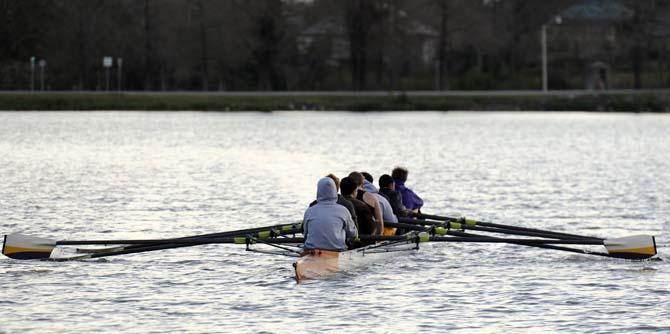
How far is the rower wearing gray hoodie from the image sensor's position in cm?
2277

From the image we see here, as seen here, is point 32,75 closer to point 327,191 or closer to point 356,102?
point 356,102

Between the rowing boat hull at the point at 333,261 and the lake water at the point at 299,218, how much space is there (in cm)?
27

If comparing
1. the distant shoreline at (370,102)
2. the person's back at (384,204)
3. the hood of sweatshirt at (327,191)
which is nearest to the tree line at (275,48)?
the distant shoreline at (370,102)

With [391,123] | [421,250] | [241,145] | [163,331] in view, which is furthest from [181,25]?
[163,331]

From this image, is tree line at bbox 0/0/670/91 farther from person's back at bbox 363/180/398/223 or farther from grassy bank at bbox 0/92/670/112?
person's back at bbox 363/180/398/223

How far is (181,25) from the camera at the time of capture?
422 ft

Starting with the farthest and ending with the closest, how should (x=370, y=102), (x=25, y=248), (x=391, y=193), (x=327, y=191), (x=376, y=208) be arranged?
(x=370, y=102)
(x=391, y=193)
(x=25, y=248)
(x=376, y=208)
(x=327, y=191)

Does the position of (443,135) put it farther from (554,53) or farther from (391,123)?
(554,53)

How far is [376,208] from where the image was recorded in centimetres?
2472

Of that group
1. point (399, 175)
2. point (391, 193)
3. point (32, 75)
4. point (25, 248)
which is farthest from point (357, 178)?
point (32, 75)

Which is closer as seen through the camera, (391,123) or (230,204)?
(230,204)

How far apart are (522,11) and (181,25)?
44047mm

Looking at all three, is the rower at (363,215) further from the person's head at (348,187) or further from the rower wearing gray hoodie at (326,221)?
the rower wearing gray hoodie at (326,221)

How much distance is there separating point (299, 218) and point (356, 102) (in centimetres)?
7644
